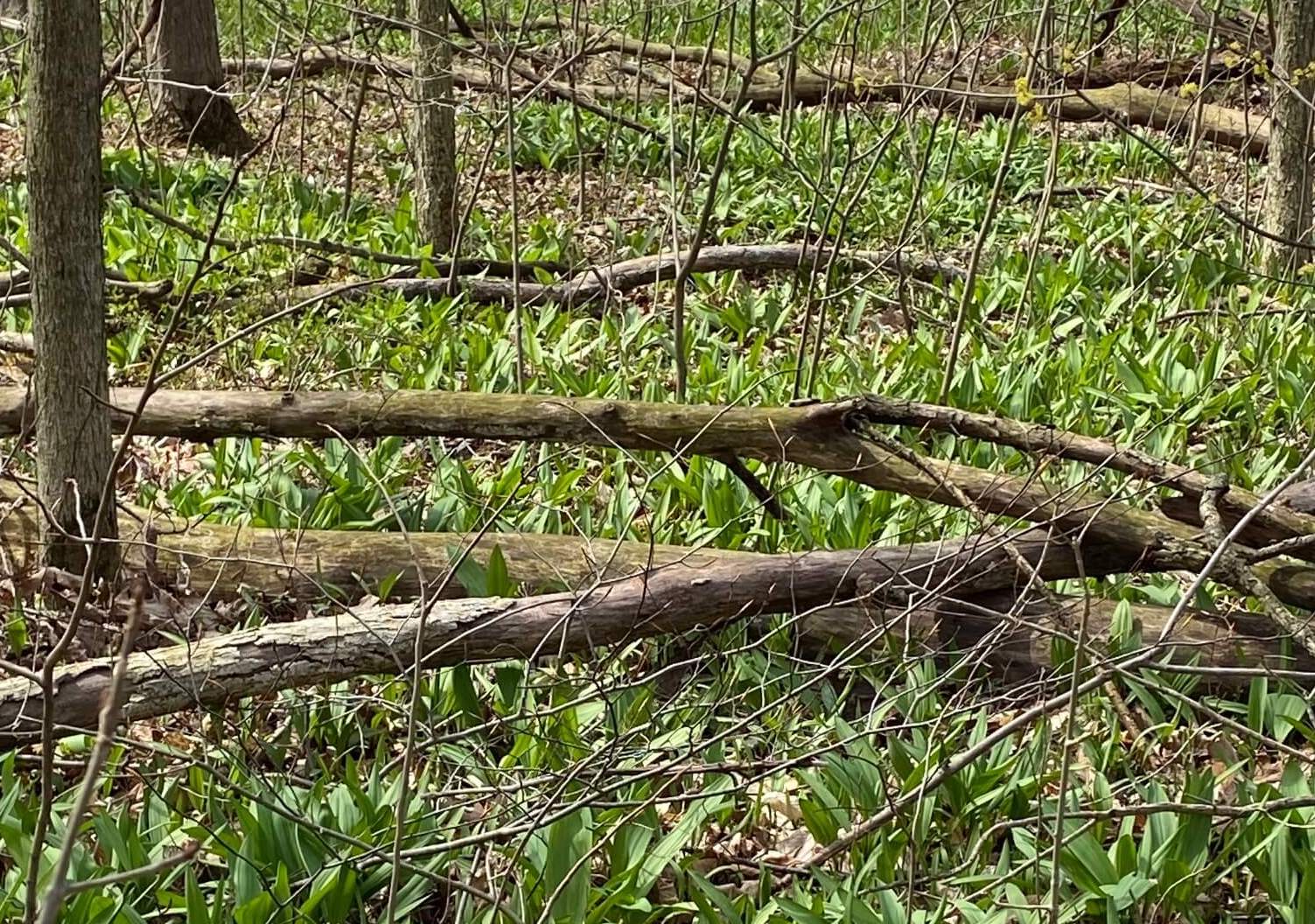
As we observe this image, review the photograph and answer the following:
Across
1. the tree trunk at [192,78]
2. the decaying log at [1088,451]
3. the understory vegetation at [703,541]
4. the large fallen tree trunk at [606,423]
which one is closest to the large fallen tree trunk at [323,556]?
the understory vegetation at [703,541]

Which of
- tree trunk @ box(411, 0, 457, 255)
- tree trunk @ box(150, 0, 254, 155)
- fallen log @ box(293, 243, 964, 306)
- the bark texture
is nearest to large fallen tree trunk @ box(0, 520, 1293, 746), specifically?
the bark texture

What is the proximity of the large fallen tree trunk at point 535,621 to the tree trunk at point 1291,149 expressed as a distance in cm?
358

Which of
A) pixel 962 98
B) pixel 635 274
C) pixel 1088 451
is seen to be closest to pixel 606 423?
pixel 1088 451

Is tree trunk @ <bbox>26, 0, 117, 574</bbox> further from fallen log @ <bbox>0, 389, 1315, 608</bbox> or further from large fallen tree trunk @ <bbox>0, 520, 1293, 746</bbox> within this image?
large fallen tree trunk @ <bbox>0, 520, 1293, 746</bbox>

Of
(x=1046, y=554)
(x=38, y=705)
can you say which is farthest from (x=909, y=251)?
(x=38, y=705)

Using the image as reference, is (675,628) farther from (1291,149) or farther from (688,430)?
(1291,149)

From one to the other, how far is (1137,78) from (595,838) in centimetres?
960

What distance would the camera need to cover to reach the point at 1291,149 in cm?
648

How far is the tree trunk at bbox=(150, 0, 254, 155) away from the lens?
9.34m

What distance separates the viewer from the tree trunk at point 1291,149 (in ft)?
20.6

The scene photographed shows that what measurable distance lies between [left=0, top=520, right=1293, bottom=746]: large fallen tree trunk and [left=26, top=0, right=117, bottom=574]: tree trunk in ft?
1.29

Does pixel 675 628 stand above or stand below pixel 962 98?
below

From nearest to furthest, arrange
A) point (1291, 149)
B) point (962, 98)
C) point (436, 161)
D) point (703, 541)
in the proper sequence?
point (703, 541)
point (1291, 149)
point (436, 161)
point (962, 98)

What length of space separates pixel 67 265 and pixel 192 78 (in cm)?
670
